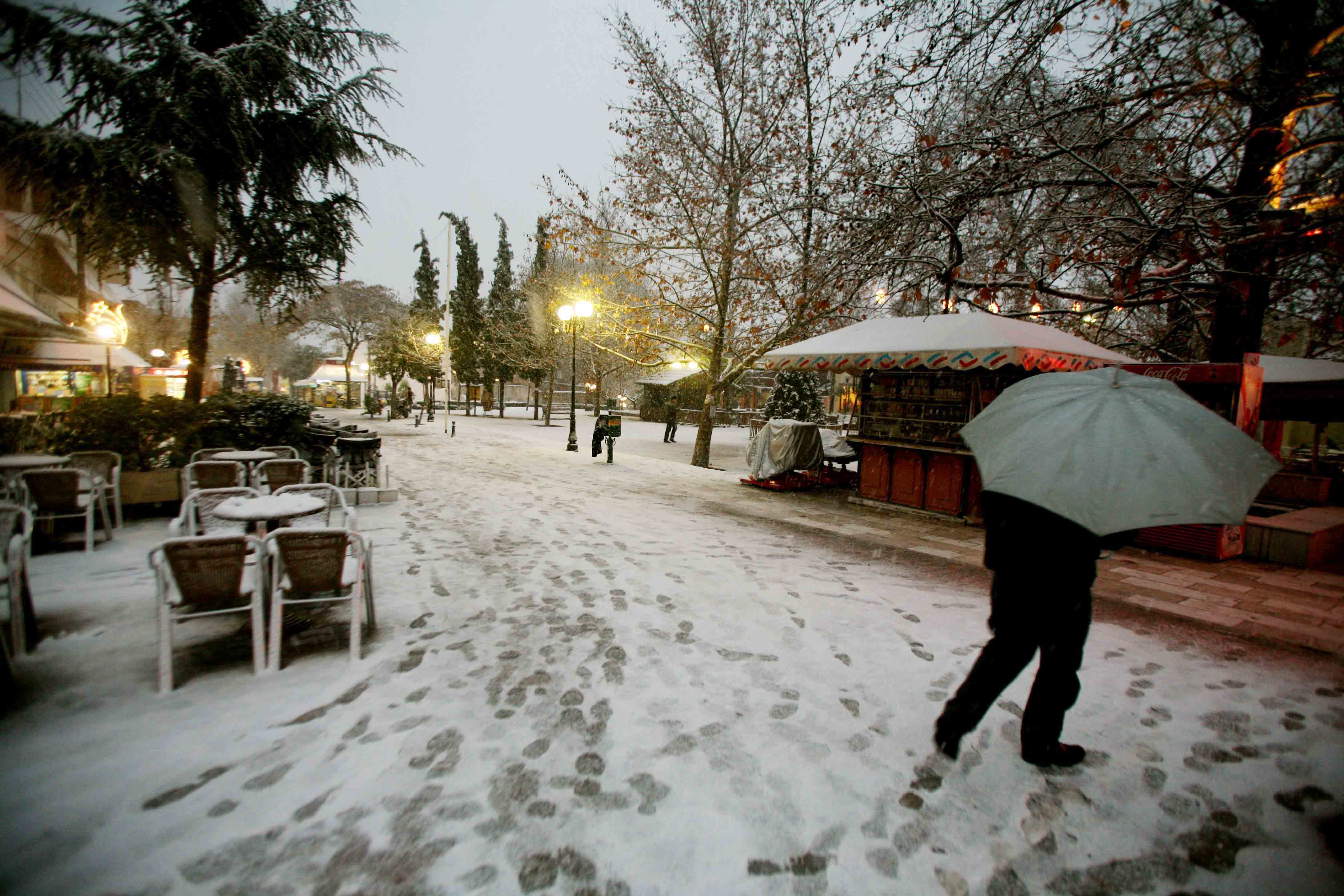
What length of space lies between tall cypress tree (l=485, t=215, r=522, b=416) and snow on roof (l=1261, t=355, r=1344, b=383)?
83.7 feet

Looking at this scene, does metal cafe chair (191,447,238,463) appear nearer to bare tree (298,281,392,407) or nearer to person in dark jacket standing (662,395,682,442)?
person in dark jacket standing (662,395,682,442)

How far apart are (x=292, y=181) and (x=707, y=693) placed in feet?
30.2

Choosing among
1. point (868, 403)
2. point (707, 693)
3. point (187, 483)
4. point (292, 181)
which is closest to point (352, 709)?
point (707, 693)

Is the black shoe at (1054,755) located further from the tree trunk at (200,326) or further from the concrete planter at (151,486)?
the tree trunk at (200,326)

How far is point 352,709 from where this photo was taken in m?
3.02

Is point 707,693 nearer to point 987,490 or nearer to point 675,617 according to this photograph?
point 675,617

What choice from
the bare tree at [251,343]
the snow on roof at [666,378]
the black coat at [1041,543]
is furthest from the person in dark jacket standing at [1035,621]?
the bare tree at [251,343]

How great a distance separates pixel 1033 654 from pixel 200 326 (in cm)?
1068

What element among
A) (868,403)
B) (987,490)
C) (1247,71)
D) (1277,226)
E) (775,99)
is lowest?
(987,490)

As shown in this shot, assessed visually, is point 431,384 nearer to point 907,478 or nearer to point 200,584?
point 907,478

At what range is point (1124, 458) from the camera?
2.24 meters

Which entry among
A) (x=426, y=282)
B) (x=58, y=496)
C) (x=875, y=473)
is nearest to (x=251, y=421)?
(x=58, y=496)

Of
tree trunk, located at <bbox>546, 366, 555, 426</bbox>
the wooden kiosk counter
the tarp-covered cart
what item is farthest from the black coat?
tree trunk, located at <bbox>546, 366, 555, 426</bbox>

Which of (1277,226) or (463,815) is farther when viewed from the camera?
(1277,226)
